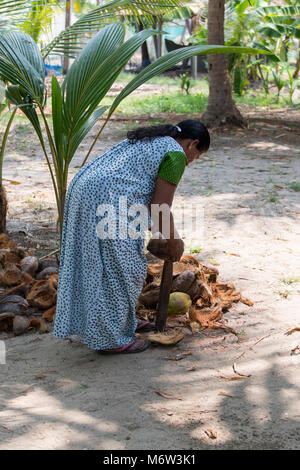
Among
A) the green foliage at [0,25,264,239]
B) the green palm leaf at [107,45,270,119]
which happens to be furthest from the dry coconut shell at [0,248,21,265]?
the green palm leaf at [107,45,270,119]

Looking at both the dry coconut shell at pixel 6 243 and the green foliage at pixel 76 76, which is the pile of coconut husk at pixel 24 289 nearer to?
the dry coconut shell at pixel 6 243

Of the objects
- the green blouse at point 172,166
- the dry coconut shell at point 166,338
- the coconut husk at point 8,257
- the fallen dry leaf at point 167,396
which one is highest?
the green blouse at point 172,166

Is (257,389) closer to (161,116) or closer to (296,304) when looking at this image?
(296,304)

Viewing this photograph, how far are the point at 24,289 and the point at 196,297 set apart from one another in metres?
1.15

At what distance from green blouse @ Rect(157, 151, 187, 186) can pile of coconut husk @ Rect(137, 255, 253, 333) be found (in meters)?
0.94

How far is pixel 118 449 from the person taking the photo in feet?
7.02

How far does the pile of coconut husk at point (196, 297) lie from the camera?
3.36 meters

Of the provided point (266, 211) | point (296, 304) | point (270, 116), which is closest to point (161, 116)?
point (270, 116)

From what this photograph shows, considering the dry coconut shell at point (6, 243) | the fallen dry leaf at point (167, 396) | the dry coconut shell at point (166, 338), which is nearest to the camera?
the fallen dry leaf at point (167, 396)

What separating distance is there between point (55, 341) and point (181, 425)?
3.88 ft

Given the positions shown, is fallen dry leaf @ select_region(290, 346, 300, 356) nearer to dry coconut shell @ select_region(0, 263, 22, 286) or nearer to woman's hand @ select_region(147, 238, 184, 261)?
woman's hand @ select_region(147, 238, 184, 261)

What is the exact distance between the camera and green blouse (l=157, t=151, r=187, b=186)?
2709 millimetres

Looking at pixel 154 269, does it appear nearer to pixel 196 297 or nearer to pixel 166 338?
pixel 196 297

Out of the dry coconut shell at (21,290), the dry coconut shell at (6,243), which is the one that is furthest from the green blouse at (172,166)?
the dry coconut shell at (6,243)
